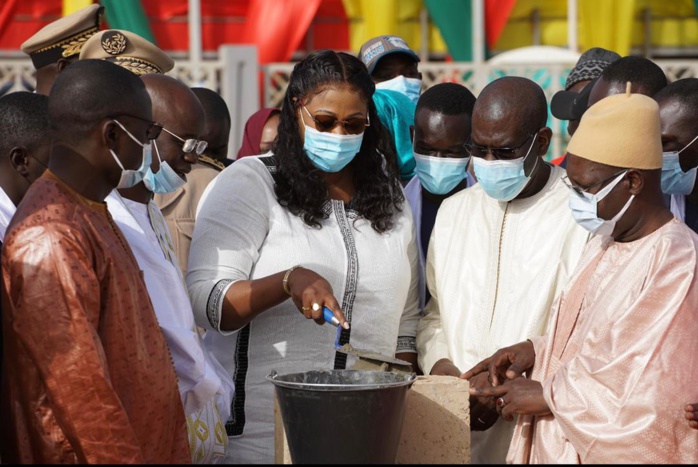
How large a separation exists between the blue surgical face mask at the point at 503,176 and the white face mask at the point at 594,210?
1.92 ft

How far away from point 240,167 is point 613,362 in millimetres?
1680

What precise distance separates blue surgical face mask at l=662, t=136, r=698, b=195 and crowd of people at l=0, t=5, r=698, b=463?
0.03 feet

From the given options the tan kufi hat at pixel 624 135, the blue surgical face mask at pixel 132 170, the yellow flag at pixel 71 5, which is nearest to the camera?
the blue surgical face mask at pixel 132 170

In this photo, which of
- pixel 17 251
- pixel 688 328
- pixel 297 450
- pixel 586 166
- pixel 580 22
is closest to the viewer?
pixel 17 251

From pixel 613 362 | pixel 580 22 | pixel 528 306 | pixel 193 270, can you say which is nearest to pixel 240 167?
pixel 193 270

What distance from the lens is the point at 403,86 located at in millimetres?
6445

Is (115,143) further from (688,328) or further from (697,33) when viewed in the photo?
(697,33)

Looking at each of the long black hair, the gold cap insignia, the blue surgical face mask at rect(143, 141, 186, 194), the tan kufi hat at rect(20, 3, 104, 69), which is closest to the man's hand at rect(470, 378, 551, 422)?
the long black hair

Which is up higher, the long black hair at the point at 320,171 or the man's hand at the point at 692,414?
the long black hair at the point at 320,171

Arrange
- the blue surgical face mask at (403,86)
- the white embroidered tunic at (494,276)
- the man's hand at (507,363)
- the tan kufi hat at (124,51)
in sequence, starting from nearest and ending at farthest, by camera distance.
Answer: the man's hand at (507,363) → the white embroidered tunic at (494,276) → the tan kufi hat at (124,51) → the blue surgical face mask at (403,86)

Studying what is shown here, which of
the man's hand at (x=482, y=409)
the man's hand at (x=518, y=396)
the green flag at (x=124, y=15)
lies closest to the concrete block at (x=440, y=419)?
the man's hand at (x=518, y=396)

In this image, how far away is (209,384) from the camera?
A: 4.01m

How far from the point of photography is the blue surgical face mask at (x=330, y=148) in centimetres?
452

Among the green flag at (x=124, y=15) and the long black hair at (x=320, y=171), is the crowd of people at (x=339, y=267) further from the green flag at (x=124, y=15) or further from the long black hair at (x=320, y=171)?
the green flag at (x=124, y=15)
